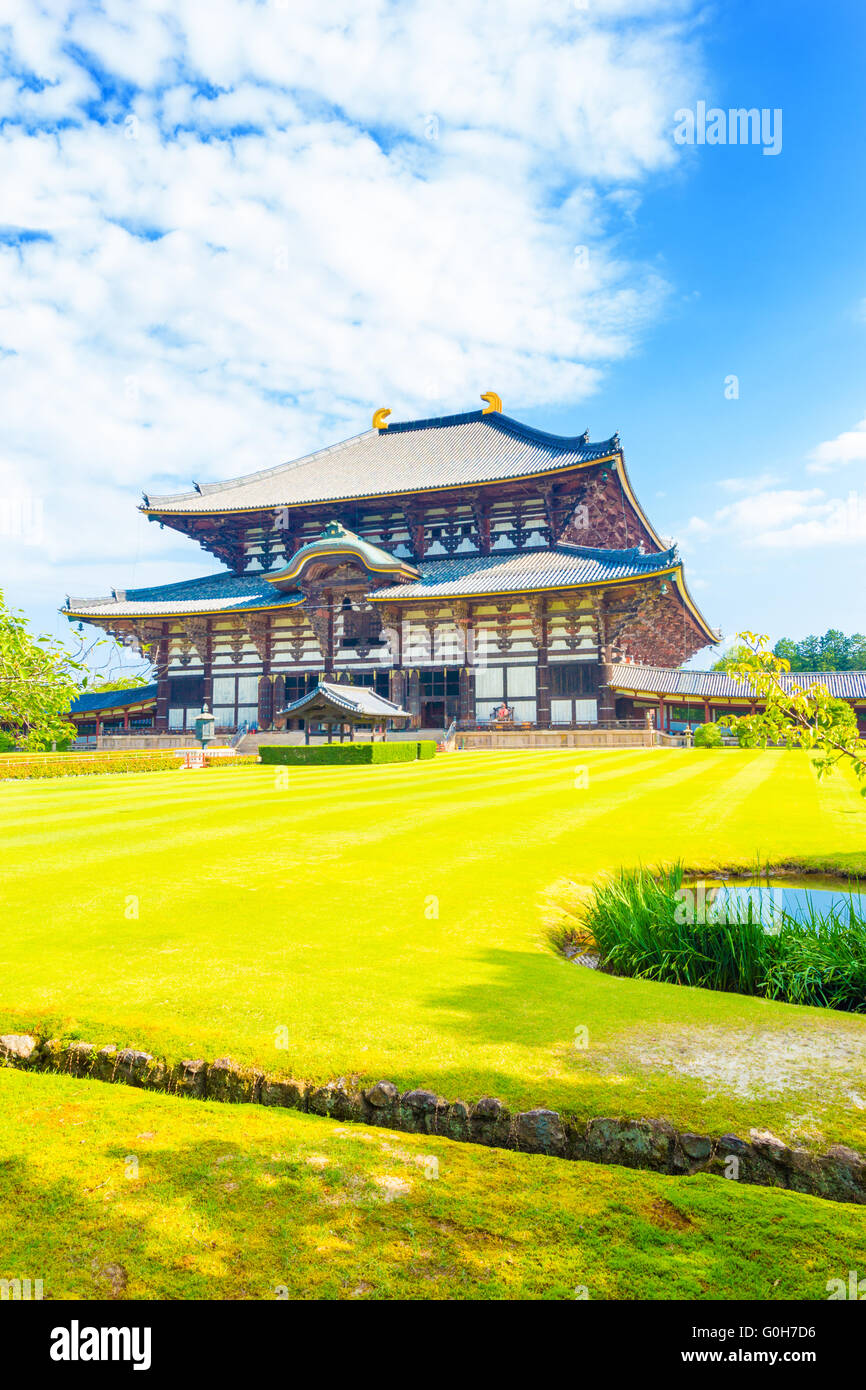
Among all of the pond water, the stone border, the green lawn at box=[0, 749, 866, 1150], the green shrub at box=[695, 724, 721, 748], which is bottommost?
the pond water

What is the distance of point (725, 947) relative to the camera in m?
7.04

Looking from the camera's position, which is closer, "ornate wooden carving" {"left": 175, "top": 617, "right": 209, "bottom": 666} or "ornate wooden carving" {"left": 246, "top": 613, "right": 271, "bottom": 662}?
"ornate wooden carving" {"left": 246, "top": 613, "right": 271, "bottom": 662}

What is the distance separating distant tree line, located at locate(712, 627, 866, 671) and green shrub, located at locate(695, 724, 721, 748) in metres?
49.4

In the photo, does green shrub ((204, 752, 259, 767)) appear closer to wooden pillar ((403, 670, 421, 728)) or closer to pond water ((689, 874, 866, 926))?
wooden pillar ((403, 670, 421, 728))

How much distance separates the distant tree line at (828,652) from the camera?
8169 centimetres

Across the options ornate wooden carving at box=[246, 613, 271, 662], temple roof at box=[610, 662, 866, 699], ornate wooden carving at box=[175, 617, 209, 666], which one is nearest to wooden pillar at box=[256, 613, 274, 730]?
ornate wooden carving at box=[246, 613, 271, 662]

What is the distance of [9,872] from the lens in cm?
906

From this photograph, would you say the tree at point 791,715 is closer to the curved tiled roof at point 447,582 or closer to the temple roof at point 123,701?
the curved tiled roof at point 447,582

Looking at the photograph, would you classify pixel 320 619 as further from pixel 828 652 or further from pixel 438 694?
pixel 828 652

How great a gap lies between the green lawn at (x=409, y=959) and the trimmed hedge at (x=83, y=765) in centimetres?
1440

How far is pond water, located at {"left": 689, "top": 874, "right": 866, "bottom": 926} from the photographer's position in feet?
26.9

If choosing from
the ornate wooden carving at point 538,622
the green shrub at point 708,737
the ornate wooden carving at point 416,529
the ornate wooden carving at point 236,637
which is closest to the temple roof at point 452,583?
the ornate wooden carving at point 416,529
